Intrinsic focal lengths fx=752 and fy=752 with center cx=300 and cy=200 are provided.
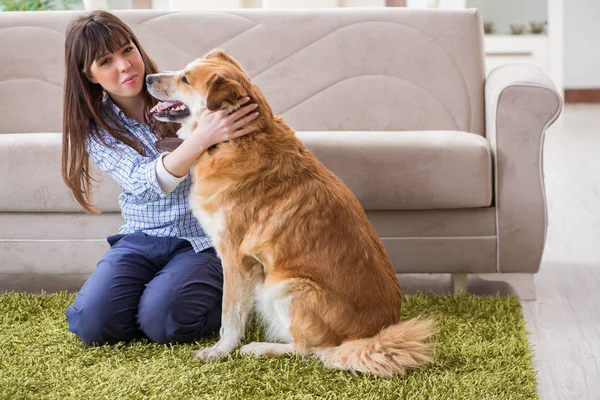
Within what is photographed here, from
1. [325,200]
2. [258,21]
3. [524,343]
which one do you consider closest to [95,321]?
[325,200]

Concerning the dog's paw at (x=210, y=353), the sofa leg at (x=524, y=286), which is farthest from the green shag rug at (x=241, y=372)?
the sofa leg at (x=524, y=286)

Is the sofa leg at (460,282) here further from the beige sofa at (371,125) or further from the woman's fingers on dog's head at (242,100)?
the woman's fingers on dog's head at (242,100)

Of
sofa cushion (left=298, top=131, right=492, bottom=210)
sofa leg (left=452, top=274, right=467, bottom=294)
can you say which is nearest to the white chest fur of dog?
sofa cushion (left=298, top=131, right=492, bottom=210)

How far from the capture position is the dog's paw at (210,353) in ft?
6.42

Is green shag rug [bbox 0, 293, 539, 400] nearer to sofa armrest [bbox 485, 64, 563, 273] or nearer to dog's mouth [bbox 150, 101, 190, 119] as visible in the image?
sofa armrest [bbox 485, 64, 563, 273]

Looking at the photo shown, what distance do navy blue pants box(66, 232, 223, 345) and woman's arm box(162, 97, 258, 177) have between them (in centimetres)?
33

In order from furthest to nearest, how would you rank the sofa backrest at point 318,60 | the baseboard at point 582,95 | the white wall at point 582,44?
1. the baseboard at point 582,95
2. the white wall at point 582,44
3. the sofa backrest at point 318,60

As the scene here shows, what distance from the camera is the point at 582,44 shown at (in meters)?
8.05

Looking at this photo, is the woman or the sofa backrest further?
the sofa backrest

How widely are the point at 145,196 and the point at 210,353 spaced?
50 centimetres

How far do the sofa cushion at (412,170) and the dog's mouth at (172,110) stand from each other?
601mm

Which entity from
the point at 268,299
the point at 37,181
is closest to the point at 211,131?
the point at 268,299

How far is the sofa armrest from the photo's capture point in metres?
2.46

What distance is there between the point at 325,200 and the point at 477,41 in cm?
152
